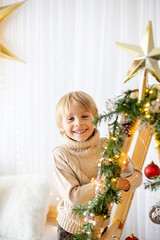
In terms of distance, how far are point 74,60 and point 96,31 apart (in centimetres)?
25

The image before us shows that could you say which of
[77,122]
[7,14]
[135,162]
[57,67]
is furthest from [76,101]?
[7,14]

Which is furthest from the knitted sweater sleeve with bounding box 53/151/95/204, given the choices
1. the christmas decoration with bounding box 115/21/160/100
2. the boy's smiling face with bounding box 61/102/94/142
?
the christmas decoration with bounding box 115/21/160/100

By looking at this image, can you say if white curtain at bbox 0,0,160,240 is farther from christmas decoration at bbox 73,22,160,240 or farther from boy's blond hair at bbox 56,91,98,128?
christmas decoration at bbox 73,22,160,240

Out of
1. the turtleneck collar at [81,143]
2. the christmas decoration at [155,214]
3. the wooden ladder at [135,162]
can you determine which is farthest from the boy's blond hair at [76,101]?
the christmas decoration at [155,214]

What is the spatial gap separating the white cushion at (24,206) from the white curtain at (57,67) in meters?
0.23

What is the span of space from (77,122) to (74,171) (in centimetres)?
20

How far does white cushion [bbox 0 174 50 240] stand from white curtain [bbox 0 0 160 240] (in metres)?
0.23

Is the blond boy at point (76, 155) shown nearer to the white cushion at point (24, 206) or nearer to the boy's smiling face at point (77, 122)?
the boy's smiling face at point (77, 122)

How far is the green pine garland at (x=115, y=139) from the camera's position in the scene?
2.27ft

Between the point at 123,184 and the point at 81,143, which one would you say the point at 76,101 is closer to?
the point at 81,143

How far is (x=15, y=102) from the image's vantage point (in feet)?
6.72

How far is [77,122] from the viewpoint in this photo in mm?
1025

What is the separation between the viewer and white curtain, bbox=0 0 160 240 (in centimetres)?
168

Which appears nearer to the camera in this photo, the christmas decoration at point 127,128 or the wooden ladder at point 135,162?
the christmas decoration at point 127,128
